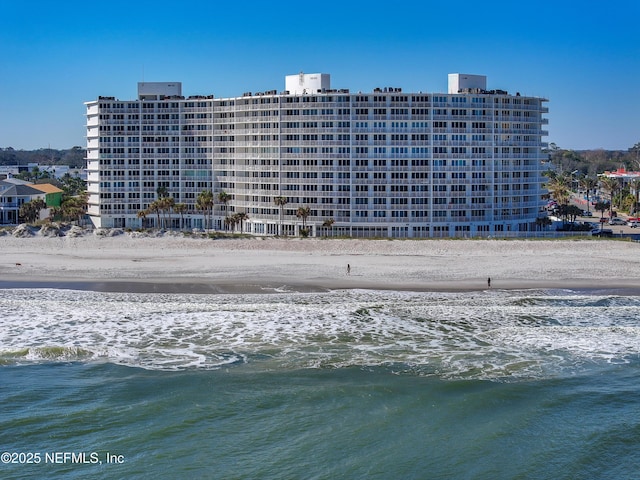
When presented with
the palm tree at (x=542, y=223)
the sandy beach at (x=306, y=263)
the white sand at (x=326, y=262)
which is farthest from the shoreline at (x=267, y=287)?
the palm tree at (x=542, y=223)

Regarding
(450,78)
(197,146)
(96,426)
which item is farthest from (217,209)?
(96,426)

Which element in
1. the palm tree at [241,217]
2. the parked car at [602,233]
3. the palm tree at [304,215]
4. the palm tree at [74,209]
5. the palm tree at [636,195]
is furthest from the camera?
the palm tree at [636,195]

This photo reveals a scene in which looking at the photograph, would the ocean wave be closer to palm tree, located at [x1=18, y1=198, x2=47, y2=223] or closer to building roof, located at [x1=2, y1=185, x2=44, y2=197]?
palm tree, located at [x1=18, y1=198, x2=47, y2=223]

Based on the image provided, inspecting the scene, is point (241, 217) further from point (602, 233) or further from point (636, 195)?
point (636, 195)

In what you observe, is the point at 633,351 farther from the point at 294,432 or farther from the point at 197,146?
the point at 197,146

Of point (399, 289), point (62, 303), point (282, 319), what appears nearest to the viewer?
point (282, 319)

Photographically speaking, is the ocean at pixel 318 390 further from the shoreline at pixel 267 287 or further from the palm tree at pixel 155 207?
the palm tree at pixel 155 207
